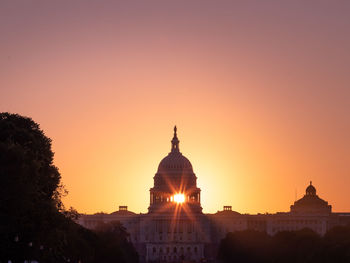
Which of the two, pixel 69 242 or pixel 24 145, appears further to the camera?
pixel 69 242

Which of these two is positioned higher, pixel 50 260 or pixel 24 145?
pixel 24 145

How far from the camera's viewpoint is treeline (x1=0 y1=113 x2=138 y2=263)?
124m

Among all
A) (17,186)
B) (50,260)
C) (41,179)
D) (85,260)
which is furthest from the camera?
(85,260)

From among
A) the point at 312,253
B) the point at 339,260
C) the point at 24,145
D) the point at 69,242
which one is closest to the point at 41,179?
the point at 24,145

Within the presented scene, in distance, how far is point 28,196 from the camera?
12581cm

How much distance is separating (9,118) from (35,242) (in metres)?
18.0

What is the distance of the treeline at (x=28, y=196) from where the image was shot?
408 feet

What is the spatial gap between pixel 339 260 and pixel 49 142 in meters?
42.2

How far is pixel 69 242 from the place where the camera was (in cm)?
17062

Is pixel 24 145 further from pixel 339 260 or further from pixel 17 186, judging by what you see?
pixel 339 260

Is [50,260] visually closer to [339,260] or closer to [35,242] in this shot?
[35,242]

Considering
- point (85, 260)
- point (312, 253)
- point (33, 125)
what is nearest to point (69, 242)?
point (85, 260)

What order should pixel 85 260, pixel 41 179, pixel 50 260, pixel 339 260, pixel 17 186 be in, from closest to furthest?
pixel 17 186
pixel 41 179
pixel 50 260
pixel 339 260
pixel 85 260

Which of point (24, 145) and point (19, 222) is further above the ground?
point (24, 145)
